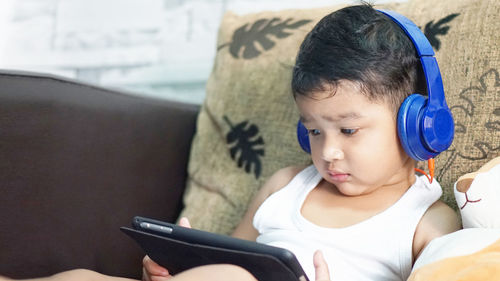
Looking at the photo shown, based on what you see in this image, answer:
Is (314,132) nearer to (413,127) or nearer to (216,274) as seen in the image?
(413,127)

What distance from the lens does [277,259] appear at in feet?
2.31

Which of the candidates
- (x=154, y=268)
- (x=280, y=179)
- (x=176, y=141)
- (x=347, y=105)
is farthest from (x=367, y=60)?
(x=176, y=141)

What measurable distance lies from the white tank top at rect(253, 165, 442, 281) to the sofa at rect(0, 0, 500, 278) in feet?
0.28

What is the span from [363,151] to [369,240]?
0.14 m

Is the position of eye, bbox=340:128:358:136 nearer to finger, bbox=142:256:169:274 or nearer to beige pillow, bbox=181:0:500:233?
beige pillow, bbox=181:0:500:233

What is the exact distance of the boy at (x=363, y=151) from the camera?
0.90 metres

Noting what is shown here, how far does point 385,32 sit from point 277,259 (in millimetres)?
417

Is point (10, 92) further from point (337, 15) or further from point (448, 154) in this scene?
point (448, 154)

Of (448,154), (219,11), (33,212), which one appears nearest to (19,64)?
(219,11)

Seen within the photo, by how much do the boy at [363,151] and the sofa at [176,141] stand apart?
106 millimetres

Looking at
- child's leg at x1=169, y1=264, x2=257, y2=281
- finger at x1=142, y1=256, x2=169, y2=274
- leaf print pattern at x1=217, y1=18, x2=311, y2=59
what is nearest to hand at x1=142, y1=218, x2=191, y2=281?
finger at x1=142, y1=256, x2=169, y2=274

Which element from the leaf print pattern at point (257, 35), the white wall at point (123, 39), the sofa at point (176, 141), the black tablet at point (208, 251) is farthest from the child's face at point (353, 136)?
the white wall at point (123, 39)

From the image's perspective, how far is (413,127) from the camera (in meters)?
0.86

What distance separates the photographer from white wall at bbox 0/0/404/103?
1862 mm
